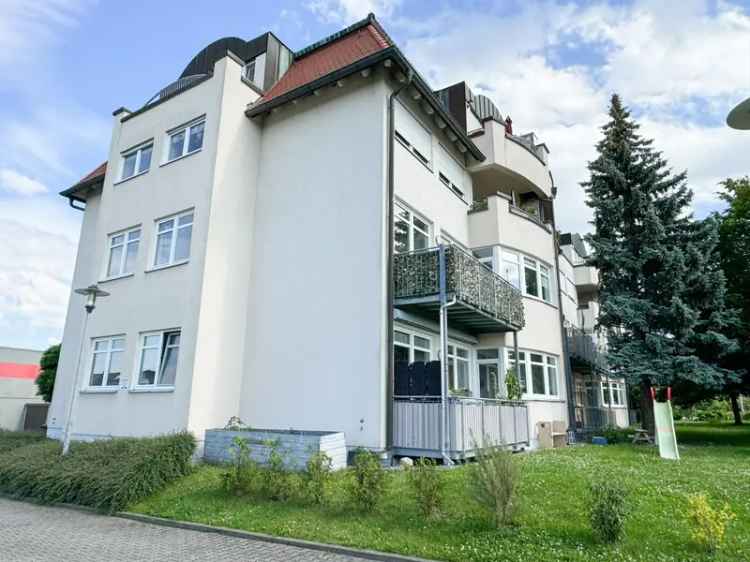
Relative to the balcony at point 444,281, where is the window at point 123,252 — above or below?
above

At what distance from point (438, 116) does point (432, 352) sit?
24.5ft

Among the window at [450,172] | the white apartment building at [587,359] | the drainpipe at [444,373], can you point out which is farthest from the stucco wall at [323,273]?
the white apartment building at [587,359]

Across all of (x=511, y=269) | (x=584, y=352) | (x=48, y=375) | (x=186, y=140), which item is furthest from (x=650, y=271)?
(x=48, y=375)

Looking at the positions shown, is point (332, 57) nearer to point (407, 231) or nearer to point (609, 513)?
point (407, 231)

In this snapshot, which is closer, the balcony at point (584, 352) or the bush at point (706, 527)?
the bush at point (706, 527)

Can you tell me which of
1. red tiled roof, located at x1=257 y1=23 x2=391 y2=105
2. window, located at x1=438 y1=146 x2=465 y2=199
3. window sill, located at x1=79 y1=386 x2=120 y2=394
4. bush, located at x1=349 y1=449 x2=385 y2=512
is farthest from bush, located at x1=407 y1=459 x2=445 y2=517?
window, located at x1=438 y1=146 x2=465 y2=199

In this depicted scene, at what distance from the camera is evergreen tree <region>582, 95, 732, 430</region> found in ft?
57.7

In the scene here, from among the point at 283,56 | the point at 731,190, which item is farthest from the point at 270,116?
the point at 731,190

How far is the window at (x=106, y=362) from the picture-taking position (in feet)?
48.0

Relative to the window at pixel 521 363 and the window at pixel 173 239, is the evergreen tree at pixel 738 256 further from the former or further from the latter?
the window at pixel 173 239

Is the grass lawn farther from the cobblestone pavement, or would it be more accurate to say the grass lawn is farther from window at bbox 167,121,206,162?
window at bbox 167,121,206,162

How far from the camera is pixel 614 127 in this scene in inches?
840

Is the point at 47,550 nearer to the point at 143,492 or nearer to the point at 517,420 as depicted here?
the point at 143,492

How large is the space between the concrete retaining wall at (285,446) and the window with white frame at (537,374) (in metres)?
7.92
